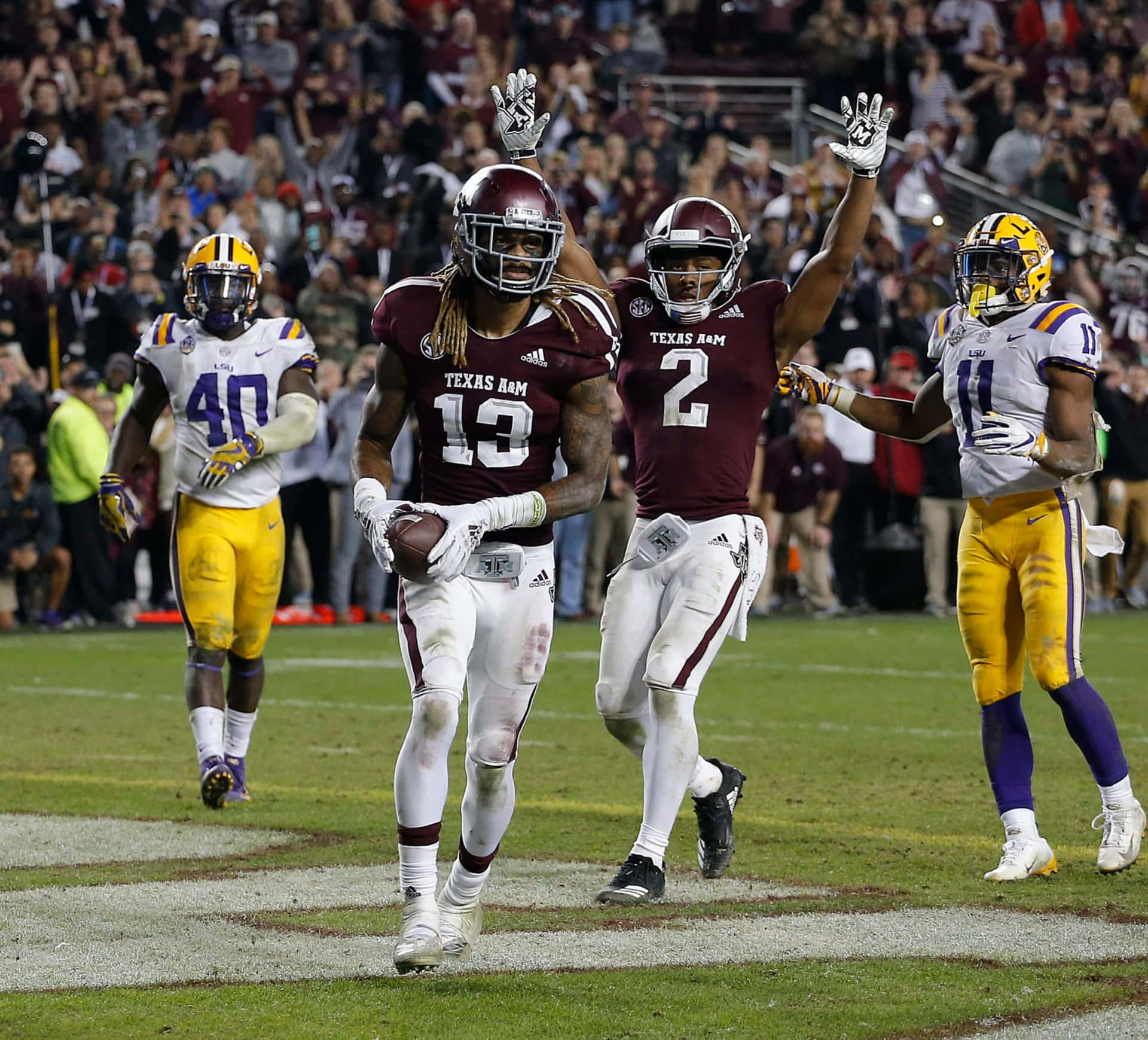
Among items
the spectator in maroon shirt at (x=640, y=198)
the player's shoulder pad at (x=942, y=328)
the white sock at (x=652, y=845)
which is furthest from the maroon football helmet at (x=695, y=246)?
the spectator in maroon shirt at (x=640, y=198)

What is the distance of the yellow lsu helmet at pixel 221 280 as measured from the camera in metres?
7.68

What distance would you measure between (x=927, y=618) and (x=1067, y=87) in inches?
327

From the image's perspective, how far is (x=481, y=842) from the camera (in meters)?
4.84

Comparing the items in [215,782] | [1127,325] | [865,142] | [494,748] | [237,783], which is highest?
[865,142]

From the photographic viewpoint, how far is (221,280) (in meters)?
7.72

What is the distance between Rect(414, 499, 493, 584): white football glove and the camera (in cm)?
467

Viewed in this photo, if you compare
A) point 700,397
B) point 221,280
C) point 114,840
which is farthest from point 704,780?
point 221,280

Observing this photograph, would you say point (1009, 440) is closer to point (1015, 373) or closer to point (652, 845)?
point (1015, 373)

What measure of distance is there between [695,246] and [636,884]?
199 centimetres

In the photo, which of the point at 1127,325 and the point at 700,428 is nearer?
the point at 700,428

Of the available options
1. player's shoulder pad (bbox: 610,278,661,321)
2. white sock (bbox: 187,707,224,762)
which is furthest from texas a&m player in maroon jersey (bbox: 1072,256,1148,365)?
player's shoulder pad (bbox: 610,278,661,321)

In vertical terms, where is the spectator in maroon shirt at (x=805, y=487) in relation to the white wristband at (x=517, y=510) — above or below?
below

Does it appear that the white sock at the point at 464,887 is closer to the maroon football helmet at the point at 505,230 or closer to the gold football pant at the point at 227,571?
the maroon football helmet at the point at 505,230

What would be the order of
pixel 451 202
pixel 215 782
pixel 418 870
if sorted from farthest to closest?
pixel 451 202, pixel 215 782, pixel 418 870
